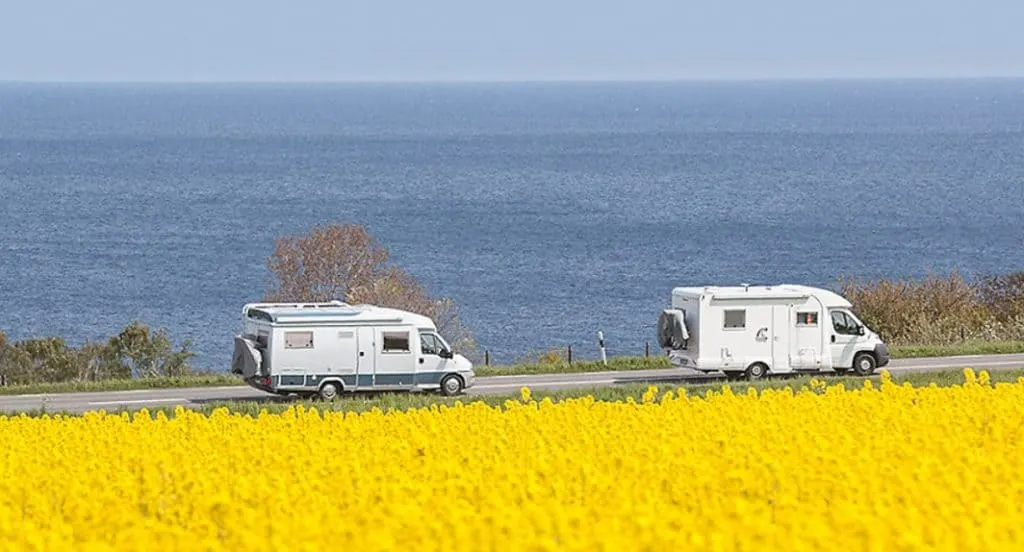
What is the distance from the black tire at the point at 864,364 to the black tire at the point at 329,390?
11830 millimetres

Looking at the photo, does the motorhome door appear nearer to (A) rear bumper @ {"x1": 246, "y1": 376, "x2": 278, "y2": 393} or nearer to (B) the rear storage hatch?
(A) rear bumper @ {"x1": 246, "y1": 376, "x2": 278, "y2": 393}

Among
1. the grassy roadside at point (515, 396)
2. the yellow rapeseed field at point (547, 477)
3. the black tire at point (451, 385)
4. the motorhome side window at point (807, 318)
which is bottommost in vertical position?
the black tire at point (451, 385)

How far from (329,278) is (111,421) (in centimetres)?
4124

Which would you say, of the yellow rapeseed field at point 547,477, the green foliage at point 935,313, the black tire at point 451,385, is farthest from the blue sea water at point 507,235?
the yellow rapeseed field at point 547,477

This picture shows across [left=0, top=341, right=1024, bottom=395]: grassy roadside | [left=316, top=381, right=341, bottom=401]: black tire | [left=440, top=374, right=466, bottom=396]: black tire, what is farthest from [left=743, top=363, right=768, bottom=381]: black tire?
[left=316, top=381, right=341, bottom=401]: black tire

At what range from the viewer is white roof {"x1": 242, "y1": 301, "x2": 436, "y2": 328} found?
116 feet

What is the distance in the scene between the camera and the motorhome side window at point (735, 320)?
38.2 m

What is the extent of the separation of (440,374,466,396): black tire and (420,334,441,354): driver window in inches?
23.9

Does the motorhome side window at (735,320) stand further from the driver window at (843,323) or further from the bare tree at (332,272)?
the bare tree at (332,272)

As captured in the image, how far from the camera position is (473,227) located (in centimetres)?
12475

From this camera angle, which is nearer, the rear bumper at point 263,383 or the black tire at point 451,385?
the rear bumper at point 263,383

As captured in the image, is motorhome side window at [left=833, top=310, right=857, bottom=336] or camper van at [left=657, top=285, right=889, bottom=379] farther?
motorhome side window at [left=833, top=310, right=857, bottom=336]

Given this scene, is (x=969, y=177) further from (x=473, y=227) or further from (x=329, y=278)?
(x=329, y=278)

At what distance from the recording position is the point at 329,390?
1380 inches
